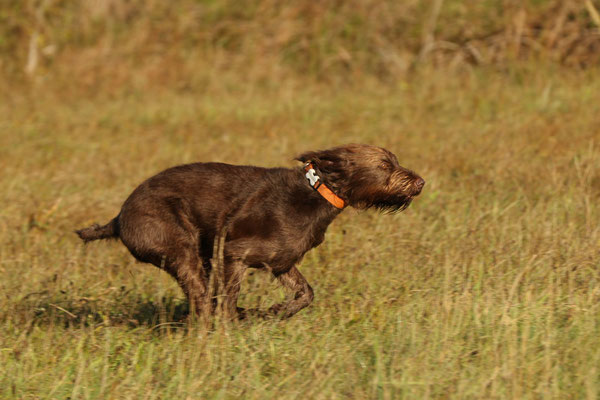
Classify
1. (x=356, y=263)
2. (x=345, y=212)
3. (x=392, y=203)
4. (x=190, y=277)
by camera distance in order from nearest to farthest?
(x=190, y=277) → (x=392, y=203) → (x=356, y=263) → (x=345, y=212)

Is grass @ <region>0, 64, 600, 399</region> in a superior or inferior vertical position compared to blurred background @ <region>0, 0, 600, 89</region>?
inferior

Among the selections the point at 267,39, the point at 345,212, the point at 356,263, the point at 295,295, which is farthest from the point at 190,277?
the point at 267,39

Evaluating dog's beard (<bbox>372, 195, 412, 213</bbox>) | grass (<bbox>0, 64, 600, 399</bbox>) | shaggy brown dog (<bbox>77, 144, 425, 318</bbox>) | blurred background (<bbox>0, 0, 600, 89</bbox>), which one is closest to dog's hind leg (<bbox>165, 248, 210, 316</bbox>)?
shaggy brown dog (<bbox>77, 144, 425, 318</bbox>)

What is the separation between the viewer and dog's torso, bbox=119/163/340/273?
16.3ft

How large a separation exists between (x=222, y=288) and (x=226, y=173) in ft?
2.55

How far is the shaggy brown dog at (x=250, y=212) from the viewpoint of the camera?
4977mm

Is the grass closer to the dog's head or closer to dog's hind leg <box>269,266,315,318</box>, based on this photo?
dog's hind leg <box>269,266,315,318</box>

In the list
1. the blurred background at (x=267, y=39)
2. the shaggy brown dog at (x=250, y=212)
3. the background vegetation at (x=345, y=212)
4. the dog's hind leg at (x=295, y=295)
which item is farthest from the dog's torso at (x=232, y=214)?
the blurred background at (x=267, y=39)

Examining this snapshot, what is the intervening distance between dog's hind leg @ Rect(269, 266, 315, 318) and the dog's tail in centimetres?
107

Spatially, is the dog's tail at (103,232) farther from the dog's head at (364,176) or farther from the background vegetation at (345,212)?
the dog's head at (364,176)

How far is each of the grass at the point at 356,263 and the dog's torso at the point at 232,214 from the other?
46 centimetres

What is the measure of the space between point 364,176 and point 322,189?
272mm

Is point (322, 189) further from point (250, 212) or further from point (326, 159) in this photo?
point (250, 212)

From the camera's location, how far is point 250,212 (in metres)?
5.09
